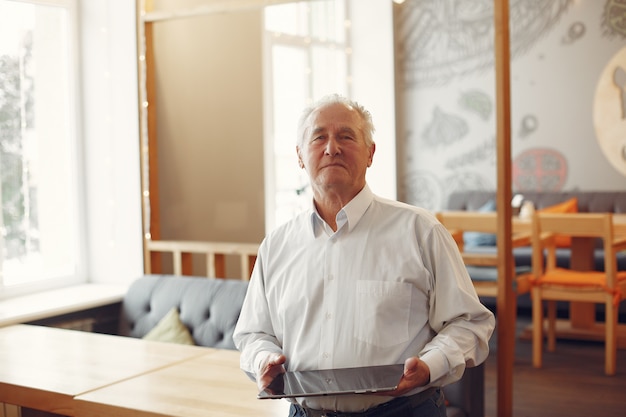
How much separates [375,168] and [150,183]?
3.48 metres

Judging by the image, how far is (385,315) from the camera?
78.6 inches

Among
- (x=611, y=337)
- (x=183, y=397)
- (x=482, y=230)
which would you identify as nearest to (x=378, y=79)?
(x=482, y=230)

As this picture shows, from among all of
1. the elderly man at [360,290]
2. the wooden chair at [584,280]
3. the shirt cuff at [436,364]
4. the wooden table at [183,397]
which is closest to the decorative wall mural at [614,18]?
the wooden chair at [584,280]

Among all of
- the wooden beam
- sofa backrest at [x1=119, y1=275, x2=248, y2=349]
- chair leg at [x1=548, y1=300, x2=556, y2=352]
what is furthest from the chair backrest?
sofa backrest at [x1=119, y1=275, x2=248, y2=349]

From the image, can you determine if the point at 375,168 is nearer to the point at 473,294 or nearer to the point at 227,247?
the point at 227,247

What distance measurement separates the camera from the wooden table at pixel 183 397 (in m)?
2.53

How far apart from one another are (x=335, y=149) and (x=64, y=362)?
1751 millimetres

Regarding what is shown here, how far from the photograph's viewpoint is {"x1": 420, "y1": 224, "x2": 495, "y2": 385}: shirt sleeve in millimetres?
1931

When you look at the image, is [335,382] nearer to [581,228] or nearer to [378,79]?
[581,228]

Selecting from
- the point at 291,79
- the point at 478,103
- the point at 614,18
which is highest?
the point at 614,18

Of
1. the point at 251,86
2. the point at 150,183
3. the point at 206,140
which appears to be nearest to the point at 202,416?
the point at 150,183

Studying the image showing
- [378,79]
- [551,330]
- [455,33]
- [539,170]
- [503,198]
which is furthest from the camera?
[455,33]

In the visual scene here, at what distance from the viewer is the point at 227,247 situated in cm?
442

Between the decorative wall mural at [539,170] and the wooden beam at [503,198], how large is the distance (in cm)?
423
